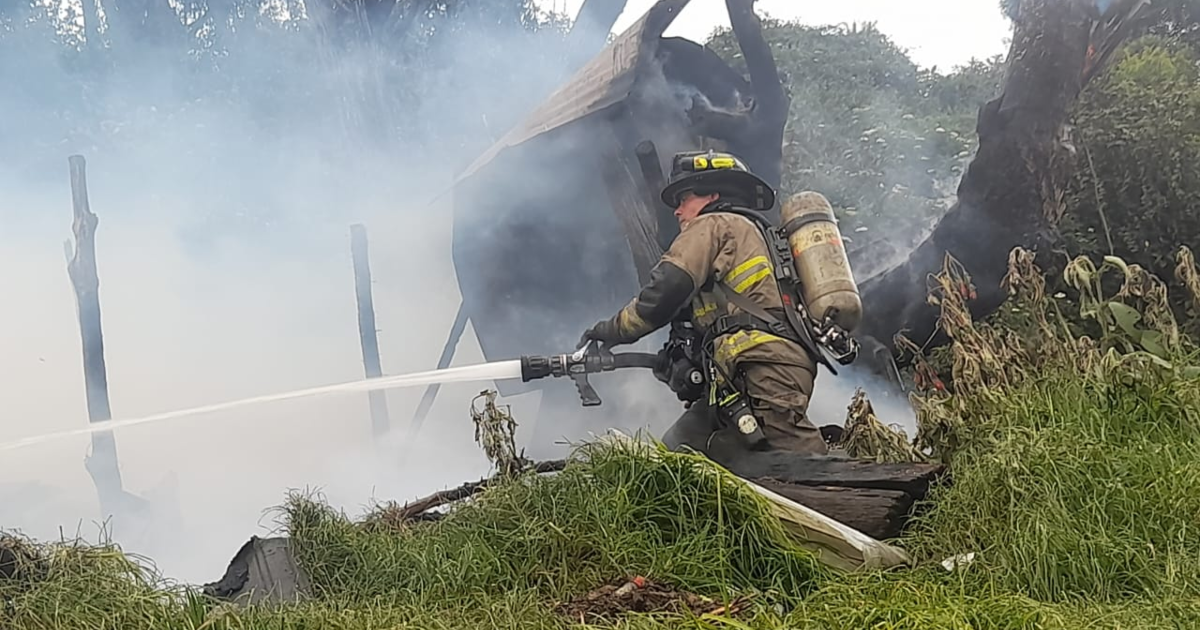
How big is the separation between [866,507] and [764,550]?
56 centimetres

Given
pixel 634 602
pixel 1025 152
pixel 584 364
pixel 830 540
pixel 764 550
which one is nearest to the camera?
pixel 634 602

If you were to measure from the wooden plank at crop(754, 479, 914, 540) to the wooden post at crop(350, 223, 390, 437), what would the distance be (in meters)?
1.38

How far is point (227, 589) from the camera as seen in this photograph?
3277 mm

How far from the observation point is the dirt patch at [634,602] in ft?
8.57

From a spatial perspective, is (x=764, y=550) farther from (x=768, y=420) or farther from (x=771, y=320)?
(x=771, y=320)

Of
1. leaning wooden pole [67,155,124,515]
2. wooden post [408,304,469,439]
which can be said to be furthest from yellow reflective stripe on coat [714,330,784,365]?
leaning wooden pole [67,155,124,515]

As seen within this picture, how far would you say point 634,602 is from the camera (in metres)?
2.69

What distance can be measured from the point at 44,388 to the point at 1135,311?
152 inches

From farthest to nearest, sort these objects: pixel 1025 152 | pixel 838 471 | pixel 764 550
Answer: pixel 1025 152
pixel 838 471
pixel 764 550

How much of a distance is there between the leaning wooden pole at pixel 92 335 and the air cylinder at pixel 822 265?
2.32 meters

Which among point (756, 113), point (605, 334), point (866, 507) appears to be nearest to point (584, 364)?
point (605, 334)

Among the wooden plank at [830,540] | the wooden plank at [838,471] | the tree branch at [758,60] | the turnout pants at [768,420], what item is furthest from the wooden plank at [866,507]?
the tree branch at [758,60]

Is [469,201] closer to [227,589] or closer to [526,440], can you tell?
[526,440]

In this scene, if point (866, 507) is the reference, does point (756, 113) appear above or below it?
above
